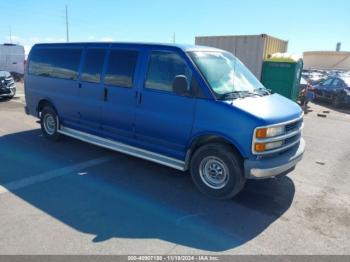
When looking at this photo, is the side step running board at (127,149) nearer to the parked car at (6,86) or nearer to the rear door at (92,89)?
the rear door at (92,89)

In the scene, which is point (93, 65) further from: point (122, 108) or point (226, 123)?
point (226, 123)

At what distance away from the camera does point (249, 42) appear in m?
12.8

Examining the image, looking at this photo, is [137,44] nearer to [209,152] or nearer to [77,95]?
[77,95]

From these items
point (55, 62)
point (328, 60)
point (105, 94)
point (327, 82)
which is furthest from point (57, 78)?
point (328, 60)

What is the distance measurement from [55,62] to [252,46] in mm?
8305

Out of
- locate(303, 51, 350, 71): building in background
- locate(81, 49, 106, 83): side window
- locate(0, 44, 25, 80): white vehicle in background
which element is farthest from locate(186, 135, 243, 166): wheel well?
locate(303, 51, 350, 71): building in background

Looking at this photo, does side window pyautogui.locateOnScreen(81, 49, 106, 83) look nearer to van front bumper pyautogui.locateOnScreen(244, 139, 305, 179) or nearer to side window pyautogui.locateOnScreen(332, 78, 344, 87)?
van front bumper pyautogui.locateOnScreen(244, 139, 305, 179)

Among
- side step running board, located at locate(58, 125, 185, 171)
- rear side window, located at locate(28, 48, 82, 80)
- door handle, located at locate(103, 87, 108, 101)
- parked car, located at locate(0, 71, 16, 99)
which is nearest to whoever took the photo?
side step running board, located at locate(58, 125, 185, 171)

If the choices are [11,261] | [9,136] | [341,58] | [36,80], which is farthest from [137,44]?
[341,58]

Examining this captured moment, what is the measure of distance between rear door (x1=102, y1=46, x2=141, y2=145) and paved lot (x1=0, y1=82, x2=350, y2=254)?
0.67 m

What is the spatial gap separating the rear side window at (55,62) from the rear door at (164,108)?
1988 mm

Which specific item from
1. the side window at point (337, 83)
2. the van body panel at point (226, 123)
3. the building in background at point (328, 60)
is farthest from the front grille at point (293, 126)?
the building in background at point (328, 60)

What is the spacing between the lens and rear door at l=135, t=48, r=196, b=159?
190 inches

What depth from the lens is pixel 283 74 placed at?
11758 mm
